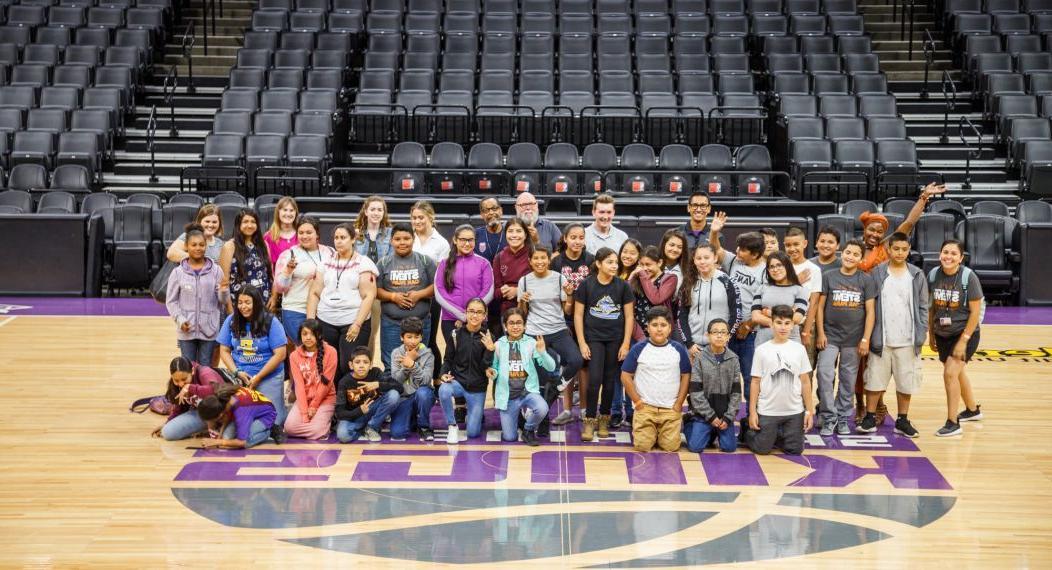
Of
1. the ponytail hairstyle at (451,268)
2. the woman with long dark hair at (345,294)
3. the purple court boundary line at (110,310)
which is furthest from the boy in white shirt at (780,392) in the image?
the purple court boundary line at (110,310)

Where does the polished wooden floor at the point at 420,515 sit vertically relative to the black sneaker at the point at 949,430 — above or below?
below

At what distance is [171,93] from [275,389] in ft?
36.5

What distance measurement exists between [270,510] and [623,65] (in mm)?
12825

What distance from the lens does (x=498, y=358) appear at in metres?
8.02

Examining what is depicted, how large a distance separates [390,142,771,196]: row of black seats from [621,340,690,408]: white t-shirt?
734 cm

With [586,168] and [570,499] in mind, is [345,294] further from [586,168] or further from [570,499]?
[586,168]

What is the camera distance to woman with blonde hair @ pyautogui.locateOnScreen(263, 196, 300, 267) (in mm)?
8648

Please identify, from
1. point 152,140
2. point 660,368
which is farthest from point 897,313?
point 152,140

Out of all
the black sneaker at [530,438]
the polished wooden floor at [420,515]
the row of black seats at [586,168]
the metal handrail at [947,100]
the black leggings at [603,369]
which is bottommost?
the polished wooden floor at [420,515]

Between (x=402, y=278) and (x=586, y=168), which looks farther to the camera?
(x=586, y=168)

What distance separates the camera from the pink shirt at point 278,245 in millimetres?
8648

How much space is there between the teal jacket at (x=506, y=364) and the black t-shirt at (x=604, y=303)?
41 centimetres

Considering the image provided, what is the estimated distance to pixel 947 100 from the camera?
18.2 meters

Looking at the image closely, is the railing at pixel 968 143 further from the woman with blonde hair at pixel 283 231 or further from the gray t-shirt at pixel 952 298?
the woman with blonde hair at pixel 283 231
